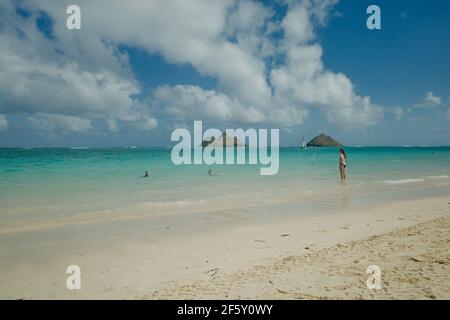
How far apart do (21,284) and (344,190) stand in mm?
16981

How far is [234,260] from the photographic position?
254 inches

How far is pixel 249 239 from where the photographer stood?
8.16m

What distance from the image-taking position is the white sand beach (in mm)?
4652

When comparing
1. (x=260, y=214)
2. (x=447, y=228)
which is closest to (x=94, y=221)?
(x=260, y=214)

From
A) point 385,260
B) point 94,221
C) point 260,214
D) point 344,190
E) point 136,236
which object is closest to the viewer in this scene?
point 385,260

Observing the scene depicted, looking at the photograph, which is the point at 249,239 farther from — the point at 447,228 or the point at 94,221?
the point at 94,221

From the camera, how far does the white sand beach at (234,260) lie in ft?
15.3

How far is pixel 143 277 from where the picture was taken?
5.68m

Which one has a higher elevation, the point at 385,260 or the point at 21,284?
the point at 385,260

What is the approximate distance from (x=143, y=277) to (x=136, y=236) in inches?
125

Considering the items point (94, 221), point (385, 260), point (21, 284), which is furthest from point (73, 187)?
point (385, 260)

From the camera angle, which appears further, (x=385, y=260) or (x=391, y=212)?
(x=391, y=212)
